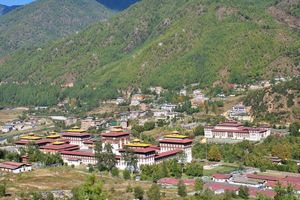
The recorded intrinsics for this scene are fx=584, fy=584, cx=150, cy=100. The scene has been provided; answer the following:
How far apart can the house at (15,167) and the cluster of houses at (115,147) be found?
886cm

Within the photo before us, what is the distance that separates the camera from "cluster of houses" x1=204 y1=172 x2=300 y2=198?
64.5 m

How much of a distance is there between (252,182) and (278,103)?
152ft

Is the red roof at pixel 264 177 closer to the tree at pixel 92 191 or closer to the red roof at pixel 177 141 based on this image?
the red roof at pixel 177 141

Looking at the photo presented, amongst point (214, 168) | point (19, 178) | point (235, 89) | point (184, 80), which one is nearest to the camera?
point (19, 178)

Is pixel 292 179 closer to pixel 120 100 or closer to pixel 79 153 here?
pixel 79 153

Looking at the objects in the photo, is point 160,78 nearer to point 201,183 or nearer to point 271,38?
point 271,38

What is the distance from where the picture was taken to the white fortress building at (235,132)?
9857cm

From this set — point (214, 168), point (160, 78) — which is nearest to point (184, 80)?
point (160, 78)

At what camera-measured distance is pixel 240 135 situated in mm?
101188

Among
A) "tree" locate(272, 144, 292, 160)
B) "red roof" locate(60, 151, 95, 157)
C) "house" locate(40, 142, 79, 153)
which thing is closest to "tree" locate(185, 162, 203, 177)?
"tree" locate(272, 144, 292, 160)

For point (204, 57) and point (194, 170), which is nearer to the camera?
point (194, 170)

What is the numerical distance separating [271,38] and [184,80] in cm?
2797

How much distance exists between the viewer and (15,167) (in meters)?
80.8

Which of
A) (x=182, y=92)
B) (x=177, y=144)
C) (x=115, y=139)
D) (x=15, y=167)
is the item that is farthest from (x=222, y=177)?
(x=182, y=92)
